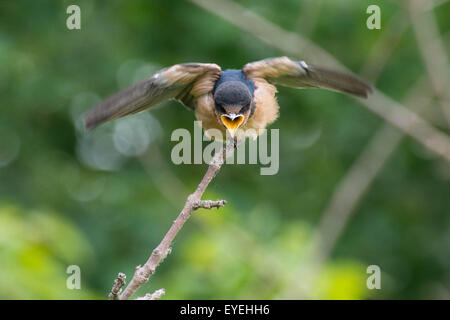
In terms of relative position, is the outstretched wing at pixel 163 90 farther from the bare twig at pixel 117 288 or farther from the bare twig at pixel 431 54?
the bare twig at pixel 431 54

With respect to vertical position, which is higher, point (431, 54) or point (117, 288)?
point (431, 54)

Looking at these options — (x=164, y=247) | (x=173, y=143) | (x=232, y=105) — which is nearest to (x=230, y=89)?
(x=232, y=105)

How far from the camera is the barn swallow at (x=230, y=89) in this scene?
3393 mm

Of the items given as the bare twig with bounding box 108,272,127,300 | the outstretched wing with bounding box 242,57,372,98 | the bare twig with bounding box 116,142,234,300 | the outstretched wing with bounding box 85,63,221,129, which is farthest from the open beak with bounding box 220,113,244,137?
the bare twig with bounding box 108,272,127,300

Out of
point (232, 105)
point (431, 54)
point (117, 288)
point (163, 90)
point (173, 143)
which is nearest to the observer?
point (117, 288)

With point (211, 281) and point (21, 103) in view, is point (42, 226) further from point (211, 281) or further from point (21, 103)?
point (21, 103)

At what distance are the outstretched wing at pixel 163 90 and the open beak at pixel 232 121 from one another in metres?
0.35

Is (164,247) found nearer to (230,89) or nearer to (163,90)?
(230,89)

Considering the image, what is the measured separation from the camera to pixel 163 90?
12.0ft

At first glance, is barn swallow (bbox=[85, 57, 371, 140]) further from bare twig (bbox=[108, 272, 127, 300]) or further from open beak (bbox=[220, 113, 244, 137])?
bare twig (bbox=[108, 272, 127, 300])

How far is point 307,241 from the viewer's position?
5207 millimetres

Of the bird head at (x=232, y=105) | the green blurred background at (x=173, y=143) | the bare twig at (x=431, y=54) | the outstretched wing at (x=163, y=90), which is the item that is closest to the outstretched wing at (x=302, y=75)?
the outstretched wing at (x=163, y=90)

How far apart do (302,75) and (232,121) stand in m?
0.64

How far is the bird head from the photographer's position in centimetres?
338
